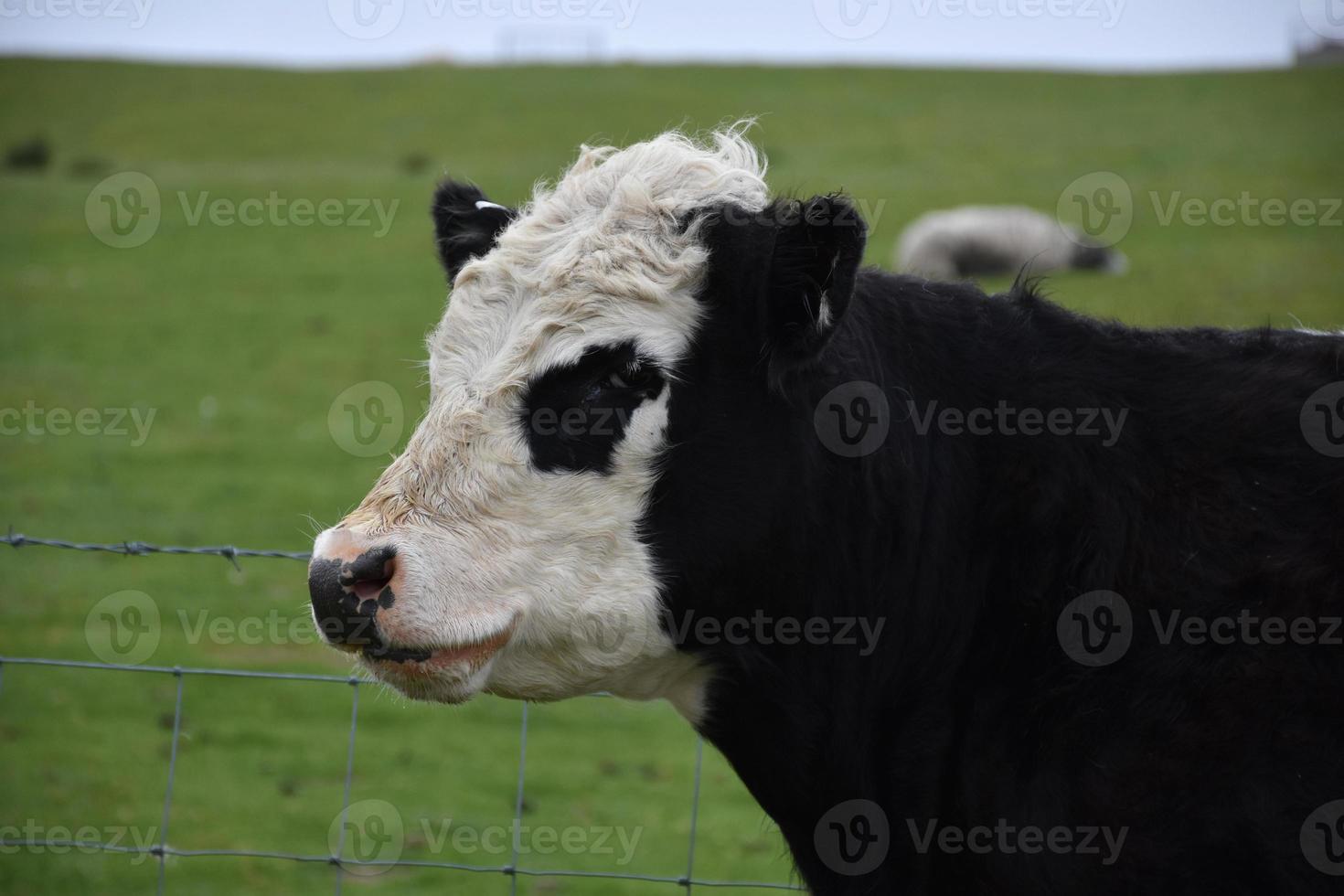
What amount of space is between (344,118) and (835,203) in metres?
43.4

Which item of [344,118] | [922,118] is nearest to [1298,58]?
[922,118]

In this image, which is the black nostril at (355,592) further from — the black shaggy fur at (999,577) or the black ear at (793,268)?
the black ear at (793,268)

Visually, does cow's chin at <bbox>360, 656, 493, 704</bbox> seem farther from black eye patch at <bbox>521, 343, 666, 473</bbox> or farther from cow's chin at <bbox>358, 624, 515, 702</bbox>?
black eye patch at <bbox>521, 343, 666, 473</bbox>

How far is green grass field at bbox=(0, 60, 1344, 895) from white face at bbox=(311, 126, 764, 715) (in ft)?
2.77

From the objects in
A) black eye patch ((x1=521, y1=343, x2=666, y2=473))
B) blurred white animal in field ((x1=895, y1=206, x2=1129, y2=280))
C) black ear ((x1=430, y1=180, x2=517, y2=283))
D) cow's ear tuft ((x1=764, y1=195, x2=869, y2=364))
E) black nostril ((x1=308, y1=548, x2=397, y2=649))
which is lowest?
black nostril ((x1=308, y1=548, x2=397, y2=649))

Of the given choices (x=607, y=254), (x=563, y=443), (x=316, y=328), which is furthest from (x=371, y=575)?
(x=316, y=328)

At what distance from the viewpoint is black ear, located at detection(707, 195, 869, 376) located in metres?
3.39

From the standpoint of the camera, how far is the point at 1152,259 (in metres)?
25.4

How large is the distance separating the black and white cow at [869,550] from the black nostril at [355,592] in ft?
0.03

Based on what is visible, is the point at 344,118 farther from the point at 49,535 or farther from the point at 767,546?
the point at 767,546

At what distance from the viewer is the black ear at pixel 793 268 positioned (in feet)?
11.1

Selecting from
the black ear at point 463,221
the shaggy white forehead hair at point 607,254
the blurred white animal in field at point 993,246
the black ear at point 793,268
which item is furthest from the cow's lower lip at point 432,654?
the blurred white animal in field at point 993,246

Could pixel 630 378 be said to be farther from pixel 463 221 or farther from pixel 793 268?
pixel 463 221

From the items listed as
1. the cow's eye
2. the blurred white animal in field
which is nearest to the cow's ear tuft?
the cow's eye
